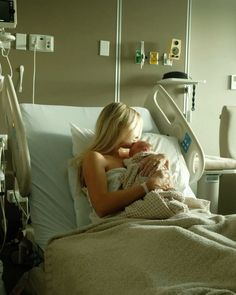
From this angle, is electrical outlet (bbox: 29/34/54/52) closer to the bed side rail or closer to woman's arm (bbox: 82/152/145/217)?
the bed side rail

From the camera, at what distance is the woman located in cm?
147

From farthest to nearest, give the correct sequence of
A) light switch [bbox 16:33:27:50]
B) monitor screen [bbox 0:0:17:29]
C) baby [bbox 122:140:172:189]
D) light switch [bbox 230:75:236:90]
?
light switch [bbox 230:75:236:90] → light switch [bbox 16:33:27:50] → monitor screen [bbox 0:0:17:29] → baby [bbox 122:140:172:189]

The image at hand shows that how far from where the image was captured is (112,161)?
1.66m

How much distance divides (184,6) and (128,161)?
2.31m

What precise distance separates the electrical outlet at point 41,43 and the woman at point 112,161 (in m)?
1.53

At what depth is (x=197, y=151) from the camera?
2016 millimetres

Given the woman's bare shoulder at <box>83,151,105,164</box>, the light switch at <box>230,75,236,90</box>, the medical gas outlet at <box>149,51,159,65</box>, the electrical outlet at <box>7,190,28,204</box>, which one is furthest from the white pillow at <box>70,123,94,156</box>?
the light switch at <box>230,75,236,90</box>

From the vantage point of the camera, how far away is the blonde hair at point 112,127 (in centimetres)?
169

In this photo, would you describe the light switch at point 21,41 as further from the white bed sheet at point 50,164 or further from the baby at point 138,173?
the baby at point 138,173

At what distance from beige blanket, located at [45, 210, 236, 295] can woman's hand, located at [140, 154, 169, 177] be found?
0.84 ft

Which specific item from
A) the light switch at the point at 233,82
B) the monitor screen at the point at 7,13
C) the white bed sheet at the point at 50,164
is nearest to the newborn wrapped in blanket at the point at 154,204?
the white bed sheet at the point at 50,164

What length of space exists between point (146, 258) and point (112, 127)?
Result: 2.41 ft

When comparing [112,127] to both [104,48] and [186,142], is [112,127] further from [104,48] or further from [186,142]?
[104,48]

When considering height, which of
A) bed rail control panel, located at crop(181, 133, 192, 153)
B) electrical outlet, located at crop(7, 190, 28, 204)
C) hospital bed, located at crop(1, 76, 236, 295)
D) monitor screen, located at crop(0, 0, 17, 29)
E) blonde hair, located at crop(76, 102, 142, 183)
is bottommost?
electrical outlet, located at crop(7, 190, 28, 204)
